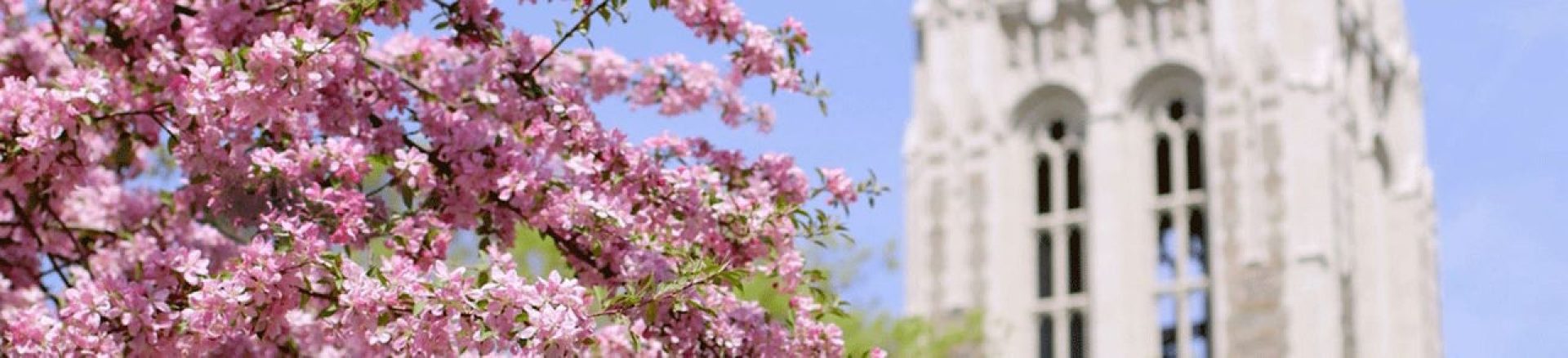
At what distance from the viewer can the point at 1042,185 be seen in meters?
43.6

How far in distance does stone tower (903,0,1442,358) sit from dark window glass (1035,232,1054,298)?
0.21 feet

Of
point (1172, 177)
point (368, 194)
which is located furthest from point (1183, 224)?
point (368, 194)

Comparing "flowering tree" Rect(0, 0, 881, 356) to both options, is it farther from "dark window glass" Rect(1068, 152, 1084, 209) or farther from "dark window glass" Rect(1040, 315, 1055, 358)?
"dark window glass" Rect(1068, 152, 1084, 209)

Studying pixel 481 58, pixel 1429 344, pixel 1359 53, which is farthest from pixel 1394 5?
pixel 481 58

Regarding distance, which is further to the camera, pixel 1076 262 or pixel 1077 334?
pixel 1076 262

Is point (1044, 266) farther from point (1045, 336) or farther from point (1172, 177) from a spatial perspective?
point (1172, 177)

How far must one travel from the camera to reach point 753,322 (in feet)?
24.9

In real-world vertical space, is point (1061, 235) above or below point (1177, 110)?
below

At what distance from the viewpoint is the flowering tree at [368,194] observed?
646cm

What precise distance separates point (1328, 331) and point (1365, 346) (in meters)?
3.29

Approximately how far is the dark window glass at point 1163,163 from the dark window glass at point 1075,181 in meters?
1.28

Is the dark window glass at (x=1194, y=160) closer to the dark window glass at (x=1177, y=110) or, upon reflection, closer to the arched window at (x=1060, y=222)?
the dark window glass at (x=1177, y=110)

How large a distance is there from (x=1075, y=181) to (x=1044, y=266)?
1.53 meters

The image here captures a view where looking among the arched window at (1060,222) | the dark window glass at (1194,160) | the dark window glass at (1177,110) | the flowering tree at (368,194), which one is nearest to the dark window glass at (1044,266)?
the arched window at (1060,222)
